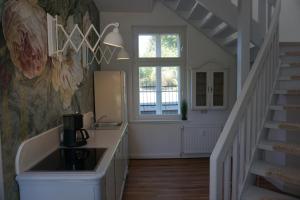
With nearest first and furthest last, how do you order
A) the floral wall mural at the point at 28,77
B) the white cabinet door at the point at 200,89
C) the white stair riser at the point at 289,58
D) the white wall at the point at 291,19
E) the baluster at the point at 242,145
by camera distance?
the floral wall mural at the point at 28,77 → the baluster at the point at 242,145 → the white stair riser at the point at 289,58 → the white wall at the point at 291,19 → the white cabinet door at the point at 200,89

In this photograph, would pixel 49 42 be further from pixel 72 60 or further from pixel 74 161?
pixel 74 161

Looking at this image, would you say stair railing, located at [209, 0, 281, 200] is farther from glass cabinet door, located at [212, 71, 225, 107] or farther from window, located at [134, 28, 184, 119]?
window, located at [134, 28, 184, 119]

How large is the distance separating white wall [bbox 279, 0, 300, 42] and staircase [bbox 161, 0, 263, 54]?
0.86m

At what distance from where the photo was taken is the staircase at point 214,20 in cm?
324

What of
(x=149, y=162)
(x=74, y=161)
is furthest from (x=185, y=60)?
(x=74, y=161)

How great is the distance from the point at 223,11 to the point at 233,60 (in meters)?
1.50

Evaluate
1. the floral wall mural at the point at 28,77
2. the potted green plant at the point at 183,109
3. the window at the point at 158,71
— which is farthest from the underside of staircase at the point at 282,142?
the window at the point at 158,71

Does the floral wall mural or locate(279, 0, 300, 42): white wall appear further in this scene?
locate(279, 0, 300, 42): white wall

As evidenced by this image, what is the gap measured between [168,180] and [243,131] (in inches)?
79.0

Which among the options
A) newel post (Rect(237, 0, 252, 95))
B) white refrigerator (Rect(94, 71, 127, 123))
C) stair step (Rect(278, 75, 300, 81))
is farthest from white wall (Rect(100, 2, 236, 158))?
stair step (Rect(278, 75, 300, 81))

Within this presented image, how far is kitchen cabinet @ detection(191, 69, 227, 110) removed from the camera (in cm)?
443

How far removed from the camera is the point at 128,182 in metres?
3.52

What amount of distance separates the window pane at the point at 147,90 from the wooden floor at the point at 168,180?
1.01 m

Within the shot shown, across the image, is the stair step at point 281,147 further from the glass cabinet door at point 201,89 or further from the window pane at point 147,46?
the window pane at point 147,46
